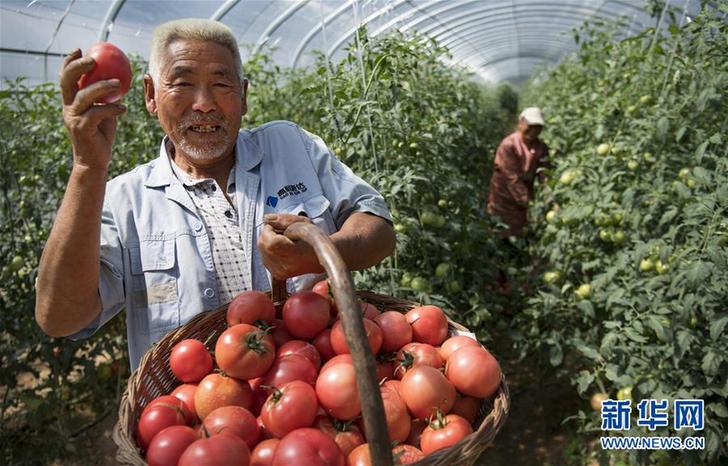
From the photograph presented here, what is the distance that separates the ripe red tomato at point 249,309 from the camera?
134cm

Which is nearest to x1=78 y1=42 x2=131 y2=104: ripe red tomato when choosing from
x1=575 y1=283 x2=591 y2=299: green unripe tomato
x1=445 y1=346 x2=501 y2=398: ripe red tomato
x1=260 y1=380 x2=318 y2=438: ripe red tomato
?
x1=260 y1=380 x2=318 y2=438: ripe red tomato

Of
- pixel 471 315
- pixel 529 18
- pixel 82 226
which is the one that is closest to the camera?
pixel 82 226

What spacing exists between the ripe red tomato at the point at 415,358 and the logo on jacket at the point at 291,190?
1.99 ft

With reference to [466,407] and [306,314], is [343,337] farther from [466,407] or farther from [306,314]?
[466,407]

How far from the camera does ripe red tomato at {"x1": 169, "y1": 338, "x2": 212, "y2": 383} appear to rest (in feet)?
4.27

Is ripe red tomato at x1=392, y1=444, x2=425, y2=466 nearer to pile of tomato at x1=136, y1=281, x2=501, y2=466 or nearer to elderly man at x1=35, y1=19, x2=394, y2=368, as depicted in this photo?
pile of tomato at x1=136, y1=281, x2=501, y2=466

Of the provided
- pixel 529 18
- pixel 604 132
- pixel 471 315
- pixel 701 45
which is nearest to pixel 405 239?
pixel 471 315

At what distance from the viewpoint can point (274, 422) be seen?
3.72 ft

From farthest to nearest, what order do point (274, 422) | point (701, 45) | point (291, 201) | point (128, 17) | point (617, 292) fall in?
1. point (128, 17)
2. point (701, 45)
3. point (617, 292)
4. point (291, 201)
5. point (274, 422)

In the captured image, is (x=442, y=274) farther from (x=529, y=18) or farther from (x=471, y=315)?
(x=529, y=18)

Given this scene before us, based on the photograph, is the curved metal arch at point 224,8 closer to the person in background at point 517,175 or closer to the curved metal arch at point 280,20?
the curved metal arch at point 280,20

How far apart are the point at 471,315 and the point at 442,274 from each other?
48 centimetres

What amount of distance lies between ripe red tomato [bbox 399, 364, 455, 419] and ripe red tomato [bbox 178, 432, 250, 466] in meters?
0.38

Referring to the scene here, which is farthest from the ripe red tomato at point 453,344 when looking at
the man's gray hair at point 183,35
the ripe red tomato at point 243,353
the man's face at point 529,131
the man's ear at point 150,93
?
the man's face at point 529,131
